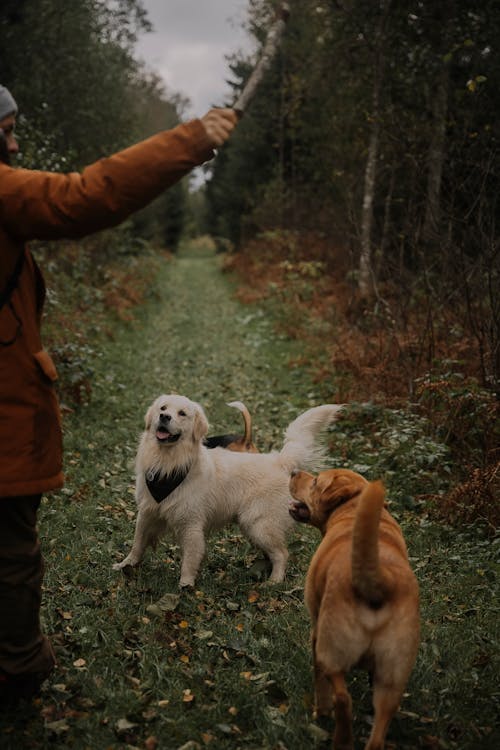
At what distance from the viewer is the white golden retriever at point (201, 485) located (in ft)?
14.7

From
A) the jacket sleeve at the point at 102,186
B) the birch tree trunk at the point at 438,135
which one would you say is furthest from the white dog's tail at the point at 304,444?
the birch tree trunk at the point at 438,135

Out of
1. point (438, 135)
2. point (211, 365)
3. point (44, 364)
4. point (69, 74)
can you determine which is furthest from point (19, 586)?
point (69, 74)

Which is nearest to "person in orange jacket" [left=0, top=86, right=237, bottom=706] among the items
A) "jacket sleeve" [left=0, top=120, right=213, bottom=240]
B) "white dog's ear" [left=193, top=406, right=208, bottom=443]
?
"jacket sleeve" [left=0, top=120, right=213, bottom=240]

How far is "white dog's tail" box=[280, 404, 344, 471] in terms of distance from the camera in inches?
184

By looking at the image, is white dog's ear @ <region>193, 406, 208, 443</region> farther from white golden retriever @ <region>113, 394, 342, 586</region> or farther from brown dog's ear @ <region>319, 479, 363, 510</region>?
brown dog's ear @ <region>319, 479, 363, 510</region>

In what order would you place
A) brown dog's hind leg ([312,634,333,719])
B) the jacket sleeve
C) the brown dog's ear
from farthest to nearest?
the brown dog's ear
brown dog's hind leg ([312,634,333,719])
the jacket sleeve

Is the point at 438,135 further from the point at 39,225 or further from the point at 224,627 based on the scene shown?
the point at 39,225

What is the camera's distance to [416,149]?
36.1 ft

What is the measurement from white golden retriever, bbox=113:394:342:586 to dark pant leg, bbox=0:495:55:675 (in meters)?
1.66

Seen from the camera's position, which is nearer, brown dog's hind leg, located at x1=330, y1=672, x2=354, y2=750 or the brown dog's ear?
brown dog's hind leg, located at x1=330, y1=672, x2=354, y2=750

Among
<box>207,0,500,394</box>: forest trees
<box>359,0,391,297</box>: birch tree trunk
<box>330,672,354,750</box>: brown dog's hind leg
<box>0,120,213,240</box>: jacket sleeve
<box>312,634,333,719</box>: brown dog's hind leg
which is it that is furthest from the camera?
<box>359,0,391,297</box>: birch tree trunk

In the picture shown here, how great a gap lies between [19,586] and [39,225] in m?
1.59

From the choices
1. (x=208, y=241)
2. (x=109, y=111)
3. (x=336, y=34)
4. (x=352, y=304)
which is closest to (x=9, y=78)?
(x=109, y=111)

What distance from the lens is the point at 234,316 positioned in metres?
16.9
